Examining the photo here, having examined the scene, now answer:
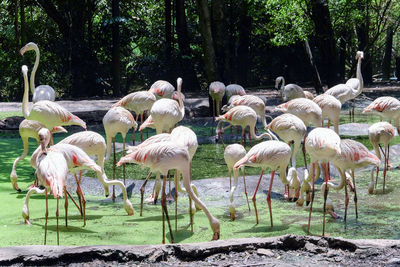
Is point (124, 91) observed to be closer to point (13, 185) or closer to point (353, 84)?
point (353, 84)

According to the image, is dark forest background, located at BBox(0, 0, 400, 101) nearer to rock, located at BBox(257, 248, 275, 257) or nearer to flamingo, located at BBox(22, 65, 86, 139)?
flamingo, located at BBox(22, 65, 86, 139)

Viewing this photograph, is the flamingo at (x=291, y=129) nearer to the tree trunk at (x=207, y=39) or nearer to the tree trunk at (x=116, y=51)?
the tree trunk at (x=207, y=39)

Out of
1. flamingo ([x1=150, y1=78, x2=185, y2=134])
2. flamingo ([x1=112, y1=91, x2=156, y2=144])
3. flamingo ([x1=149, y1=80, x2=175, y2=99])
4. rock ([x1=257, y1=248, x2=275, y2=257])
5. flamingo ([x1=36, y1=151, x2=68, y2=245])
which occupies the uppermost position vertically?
flamingo ([x1=149, y1=80, x2=175, y2=99])

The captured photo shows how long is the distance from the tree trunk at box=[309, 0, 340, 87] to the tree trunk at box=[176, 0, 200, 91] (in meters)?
6.67

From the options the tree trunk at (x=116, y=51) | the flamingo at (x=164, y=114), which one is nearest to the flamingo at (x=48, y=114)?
the flamingo at (x=164, y=114)

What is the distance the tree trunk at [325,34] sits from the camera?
492 inches

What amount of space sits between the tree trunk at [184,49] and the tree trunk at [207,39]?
731 cm

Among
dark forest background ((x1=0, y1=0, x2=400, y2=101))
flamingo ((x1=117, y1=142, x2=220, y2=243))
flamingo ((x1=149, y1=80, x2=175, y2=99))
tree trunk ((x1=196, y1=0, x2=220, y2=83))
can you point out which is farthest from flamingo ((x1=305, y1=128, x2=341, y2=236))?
dark forest background ((x1=0, y1=0, x2=400, y2=101))

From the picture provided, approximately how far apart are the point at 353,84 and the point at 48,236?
267 inches

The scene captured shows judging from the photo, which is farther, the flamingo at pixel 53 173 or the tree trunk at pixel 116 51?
the tree trunk at pixel 116 51

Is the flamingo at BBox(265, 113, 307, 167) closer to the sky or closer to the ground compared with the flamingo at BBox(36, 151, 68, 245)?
closer to the sky

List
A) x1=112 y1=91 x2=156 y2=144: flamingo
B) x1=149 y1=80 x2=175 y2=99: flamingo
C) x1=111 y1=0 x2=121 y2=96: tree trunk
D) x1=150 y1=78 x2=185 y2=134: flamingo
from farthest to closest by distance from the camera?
x1=111 y1=0 x2=121 y2=96: tree trunk
x1=149 y1=80 x2=175 y2=99: flamingo
x1=112 y1=91 x2=156 y2=144: flamingo
x1=150 y1=78 x2=185 y2=134: flamingo

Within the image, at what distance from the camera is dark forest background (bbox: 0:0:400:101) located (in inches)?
655

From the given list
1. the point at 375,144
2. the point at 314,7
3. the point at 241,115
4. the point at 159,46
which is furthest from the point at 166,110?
the point at 159,46
